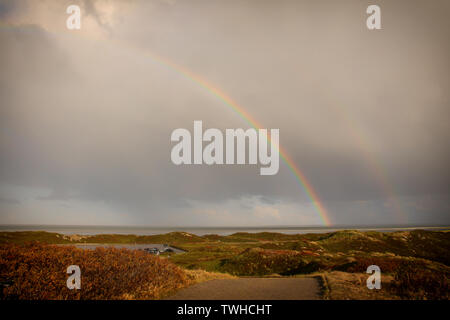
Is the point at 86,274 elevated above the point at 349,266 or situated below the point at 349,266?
above

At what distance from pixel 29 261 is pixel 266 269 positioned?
26876mm

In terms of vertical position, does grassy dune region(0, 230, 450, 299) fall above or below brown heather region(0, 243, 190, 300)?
below

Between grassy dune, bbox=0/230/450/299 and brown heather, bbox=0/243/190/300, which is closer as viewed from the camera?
brown heather, bbox=0/243/190/300

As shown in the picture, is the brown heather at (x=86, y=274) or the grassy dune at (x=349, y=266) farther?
the grassy dune at (x=349, y=266)

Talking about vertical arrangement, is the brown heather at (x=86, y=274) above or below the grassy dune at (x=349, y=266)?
above

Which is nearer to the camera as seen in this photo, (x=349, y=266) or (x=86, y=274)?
(x=86, y=274)
